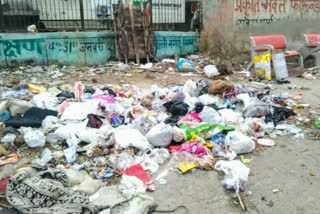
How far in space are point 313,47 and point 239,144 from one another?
244 inches

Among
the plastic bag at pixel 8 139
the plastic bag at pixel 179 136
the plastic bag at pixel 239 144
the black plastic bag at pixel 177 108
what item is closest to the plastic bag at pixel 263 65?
the black plastic bag at pixel 177 108

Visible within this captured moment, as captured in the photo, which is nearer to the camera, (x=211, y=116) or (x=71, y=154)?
(x=71, y=154)

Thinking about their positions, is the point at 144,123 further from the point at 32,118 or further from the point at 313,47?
the point at 313,47

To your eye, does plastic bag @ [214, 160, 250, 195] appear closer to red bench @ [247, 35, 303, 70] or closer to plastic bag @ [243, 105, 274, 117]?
plastic bag @ [243, 105, 274, 117]

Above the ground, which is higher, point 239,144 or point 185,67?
point 185,67

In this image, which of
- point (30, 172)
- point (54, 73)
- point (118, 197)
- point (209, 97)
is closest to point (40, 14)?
point (54, 73)

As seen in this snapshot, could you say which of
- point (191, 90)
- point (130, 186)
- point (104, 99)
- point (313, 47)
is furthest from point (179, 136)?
point (313, 47)

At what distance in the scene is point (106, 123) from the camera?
3.88m

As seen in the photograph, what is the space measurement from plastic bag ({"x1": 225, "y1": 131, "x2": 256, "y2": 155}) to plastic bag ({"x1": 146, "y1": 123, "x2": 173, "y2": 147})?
676 mm

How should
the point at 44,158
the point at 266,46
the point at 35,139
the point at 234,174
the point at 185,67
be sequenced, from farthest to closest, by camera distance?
the point at 185,67, the point at 266,46, the point at 35,139, the point at 44,158, the point at 234,174

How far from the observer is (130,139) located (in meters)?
3.22

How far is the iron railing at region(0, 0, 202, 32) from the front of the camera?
738 cm

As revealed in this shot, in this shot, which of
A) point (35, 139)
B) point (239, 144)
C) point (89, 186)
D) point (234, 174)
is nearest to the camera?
point (89, 186)

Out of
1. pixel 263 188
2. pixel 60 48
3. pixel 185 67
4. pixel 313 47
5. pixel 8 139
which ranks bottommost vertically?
pixel 263 188
